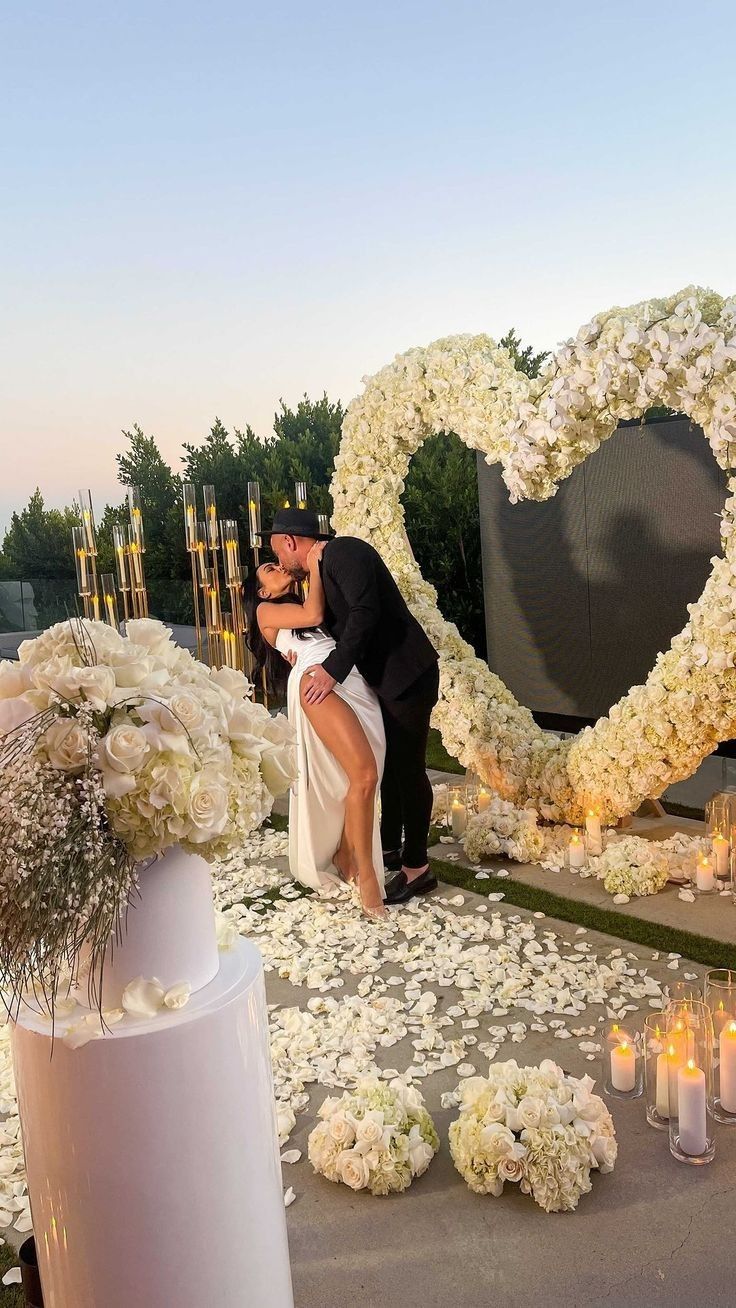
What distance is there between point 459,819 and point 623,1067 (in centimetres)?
264

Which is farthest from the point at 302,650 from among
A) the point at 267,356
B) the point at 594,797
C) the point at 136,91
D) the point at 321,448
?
the point at 321,448

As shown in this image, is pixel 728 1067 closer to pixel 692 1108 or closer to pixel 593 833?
pixel 692 1108

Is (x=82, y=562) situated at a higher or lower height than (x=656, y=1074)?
higher

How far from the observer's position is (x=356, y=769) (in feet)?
14.8

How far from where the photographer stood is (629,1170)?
8.42 ft

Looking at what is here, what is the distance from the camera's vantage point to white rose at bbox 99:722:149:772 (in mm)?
1549

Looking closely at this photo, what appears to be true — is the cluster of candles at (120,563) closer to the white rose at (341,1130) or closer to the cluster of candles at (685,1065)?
the white rose at (341,1130)

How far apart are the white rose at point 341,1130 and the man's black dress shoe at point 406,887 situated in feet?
6.55

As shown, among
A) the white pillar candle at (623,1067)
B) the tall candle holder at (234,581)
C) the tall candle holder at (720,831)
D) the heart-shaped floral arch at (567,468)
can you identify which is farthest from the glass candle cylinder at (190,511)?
the white pillar candle at (623,1067)

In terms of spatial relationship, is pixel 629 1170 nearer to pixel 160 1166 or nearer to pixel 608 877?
pixel 160 1166

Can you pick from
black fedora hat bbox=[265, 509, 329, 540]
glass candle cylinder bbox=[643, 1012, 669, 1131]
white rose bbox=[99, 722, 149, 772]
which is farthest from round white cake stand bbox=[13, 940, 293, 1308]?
black fedora hat bbox=[265, 509, 329, 540]

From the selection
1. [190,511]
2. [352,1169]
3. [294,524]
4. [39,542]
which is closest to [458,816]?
[294,524]

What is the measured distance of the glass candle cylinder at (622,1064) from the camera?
2916 millimetres

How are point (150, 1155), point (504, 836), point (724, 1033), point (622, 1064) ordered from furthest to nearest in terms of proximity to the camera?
1. point (504, 836)
2. point (622, 1064)
3. point (724, 1033)
4. point (150, 1155)
